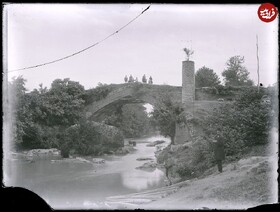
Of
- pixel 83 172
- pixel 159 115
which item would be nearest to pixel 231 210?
pixel 159 115

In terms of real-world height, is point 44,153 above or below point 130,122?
below

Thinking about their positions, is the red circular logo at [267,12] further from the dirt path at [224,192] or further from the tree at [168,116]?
the tree at [168,116]

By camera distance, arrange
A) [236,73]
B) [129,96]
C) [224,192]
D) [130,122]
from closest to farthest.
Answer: [224,192], [236,73], [130,122], [129,96]

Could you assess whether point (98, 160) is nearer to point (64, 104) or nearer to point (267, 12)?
point (64, 104)

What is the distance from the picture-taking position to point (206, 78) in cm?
559

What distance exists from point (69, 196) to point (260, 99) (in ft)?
11.4

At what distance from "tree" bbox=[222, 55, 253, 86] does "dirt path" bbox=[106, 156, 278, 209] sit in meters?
1.35

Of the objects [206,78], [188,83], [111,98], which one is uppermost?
[206,78]

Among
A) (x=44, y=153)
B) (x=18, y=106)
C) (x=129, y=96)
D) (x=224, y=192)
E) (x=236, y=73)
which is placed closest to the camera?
(x=224, y=192)

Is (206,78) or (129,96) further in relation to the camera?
(129,96)

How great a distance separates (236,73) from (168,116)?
147cm

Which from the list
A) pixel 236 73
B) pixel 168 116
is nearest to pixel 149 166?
pixel 168 116

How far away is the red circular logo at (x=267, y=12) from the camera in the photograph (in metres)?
3.42

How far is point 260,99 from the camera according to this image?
15.9ft
